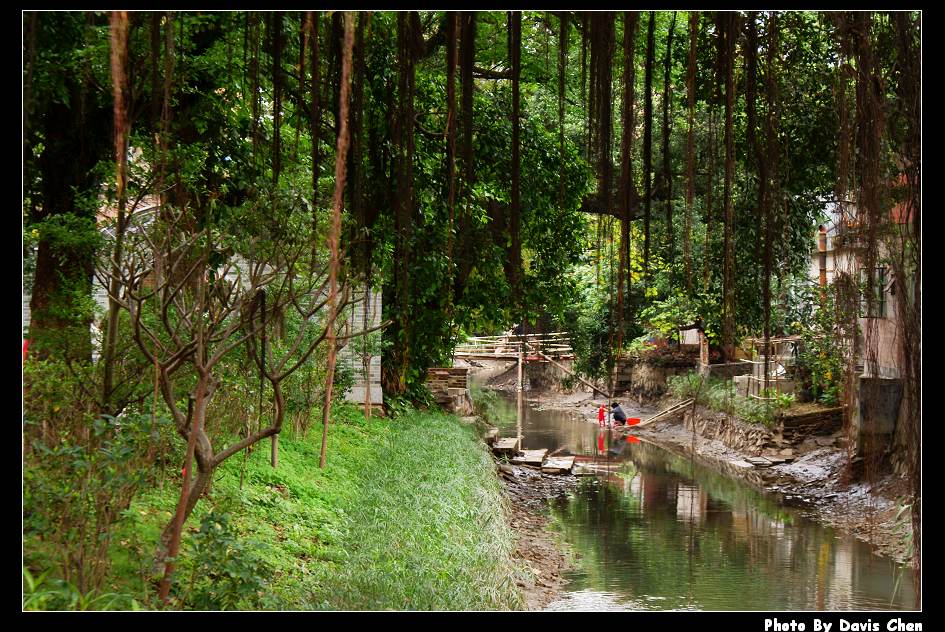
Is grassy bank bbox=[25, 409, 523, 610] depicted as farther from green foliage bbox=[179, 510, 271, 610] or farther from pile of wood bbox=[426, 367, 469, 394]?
pile of wood bbox=[426, 367, 469, 394]

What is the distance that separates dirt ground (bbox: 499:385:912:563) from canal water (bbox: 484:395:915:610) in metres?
0.24

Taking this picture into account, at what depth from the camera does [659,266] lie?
11383 millimetres

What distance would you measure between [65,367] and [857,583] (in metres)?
6.94

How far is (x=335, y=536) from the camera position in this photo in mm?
5879

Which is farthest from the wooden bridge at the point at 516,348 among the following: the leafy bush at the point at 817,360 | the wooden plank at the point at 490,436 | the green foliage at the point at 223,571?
the green foliage at the point at 223,571

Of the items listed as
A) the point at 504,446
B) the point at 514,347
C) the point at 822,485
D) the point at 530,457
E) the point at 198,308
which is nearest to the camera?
the point at 198,308

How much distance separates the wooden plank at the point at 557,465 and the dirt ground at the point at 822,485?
200 centimetres

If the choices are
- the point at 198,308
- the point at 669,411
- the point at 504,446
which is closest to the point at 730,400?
the point at 669,411

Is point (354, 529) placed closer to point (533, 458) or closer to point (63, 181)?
point (63, 181)

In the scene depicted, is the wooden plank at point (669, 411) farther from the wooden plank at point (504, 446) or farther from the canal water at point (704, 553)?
the wooden plank at point (504, 446)

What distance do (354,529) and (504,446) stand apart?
8.81m

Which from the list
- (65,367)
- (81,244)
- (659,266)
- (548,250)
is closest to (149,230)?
(81,244)

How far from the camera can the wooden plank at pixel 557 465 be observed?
45.6 ft

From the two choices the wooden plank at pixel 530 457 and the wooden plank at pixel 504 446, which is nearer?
the wooden plank at pixel 530 457
